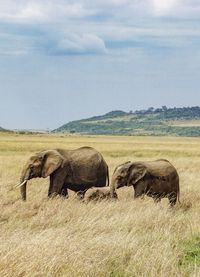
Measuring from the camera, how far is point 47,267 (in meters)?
7.20

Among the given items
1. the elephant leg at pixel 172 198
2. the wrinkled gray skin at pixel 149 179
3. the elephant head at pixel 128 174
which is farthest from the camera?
the elephant leg at pixel 172 198

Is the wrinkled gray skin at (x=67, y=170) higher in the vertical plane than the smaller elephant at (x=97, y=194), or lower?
higher

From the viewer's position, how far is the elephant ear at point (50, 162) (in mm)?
17156

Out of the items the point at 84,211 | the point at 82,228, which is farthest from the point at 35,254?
the point at 84,211

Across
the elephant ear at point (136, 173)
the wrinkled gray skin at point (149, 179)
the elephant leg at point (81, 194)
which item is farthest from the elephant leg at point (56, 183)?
the elephant ear at point (136, 173)

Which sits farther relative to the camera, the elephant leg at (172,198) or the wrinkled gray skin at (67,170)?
the wrinkled gray skin at (67,170)

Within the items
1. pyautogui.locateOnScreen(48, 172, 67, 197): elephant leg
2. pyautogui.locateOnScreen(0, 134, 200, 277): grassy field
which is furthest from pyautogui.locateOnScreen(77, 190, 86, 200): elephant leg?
pyautogui.locateOnScreen(0, 134, 200, 277): grassy field

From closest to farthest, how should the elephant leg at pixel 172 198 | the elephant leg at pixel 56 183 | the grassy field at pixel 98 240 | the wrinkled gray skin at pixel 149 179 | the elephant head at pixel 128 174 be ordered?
the grassy field at pixel 98 240, the elephant head at pixel 128 174, the wrinkled gray skin at pixel 149 179, the elephant leg at pixel 172 198, the elephant leg at pixel 56 183

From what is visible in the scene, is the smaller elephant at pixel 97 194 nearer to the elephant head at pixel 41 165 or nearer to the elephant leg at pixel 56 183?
the elephant leg at pixel 56 183

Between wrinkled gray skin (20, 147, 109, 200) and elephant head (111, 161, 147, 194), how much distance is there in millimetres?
1862

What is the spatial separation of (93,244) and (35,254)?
1499mm

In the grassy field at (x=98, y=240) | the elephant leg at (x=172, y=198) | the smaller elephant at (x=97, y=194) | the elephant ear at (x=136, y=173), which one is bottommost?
the elephant leg at (x=172, y=198)

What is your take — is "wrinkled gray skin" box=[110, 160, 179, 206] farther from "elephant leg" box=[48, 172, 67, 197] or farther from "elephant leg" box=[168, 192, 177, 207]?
"elephant leg" box=[48, 172, 67, 197]

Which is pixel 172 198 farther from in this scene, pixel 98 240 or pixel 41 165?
pixel 98 240
